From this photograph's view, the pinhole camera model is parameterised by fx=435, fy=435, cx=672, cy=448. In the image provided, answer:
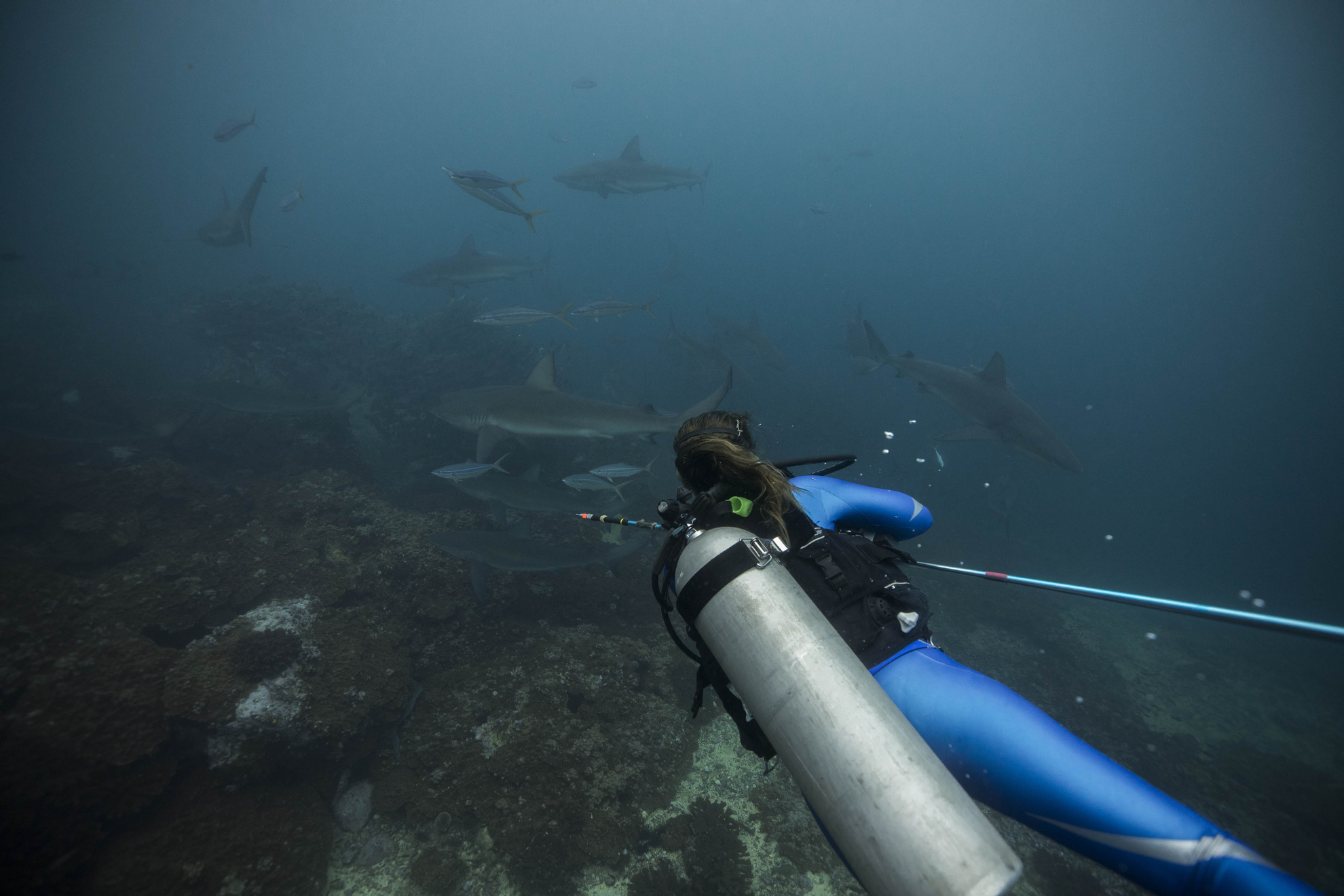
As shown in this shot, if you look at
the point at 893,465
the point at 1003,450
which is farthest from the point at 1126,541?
the point at 893,465

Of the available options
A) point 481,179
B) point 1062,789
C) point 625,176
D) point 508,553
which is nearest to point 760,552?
point 1062,789

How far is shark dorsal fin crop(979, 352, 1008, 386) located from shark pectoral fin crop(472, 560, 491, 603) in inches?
455


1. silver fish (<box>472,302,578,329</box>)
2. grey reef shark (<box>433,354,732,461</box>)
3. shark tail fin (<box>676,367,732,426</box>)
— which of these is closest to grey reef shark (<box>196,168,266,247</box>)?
silver fish (<box>472,302,578,329</box>)

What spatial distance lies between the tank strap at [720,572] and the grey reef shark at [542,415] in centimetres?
522

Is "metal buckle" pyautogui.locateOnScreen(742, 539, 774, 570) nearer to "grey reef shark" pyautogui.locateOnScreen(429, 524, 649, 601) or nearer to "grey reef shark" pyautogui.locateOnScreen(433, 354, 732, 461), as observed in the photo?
"grey reef shark" pyautogui.locateOnScreen(429, 524, 649, 601)

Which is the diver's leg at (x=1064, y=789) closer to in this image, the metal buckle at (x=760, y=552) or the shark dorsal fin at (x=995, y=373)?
the metal buckle at (x=760, y=552)

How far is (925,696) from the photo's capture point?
78.4 inches

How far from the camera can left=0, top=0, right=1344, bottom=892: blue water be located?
25.7m

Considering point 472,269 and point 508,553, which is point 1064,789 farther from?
point 472,269

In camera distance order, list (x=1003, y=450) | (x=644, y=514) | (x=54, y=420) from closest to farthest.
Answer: (x=54, y=420), (x=644, y=514), (x=1003, y=450)

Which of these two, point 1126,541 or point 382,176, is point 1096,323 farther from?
point 382,176

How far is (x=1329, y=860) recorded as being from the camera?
5.42 meters

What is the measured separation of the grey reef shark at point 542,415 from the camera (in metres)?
7.28

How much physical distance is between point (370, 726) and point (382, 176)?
183 metres
